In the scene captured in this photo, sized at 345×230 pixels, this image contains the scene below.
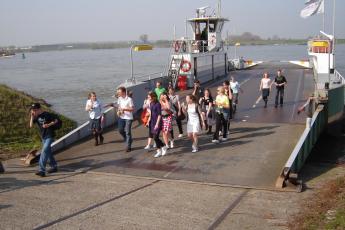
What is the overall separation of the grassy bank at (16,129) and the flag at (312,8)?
11668mm

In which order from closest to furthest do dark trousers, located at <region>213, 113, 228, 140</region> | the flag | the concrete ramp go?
the concrete ramp < dark trousers, located at <region>213, 113, 228, 140</region> < the flag

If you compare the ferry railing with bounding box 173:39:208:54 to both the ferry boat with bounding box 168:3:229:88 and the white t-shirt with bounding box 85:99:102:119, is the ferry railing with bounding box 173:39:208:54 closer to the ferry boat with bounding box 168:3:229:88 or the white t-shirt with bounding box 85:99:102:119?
the ferry boat with bounding box 168:3:229:88

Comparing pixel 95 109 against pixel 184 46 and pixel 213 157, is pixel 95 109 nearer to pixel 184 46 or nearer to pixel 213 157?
pixel 213 157

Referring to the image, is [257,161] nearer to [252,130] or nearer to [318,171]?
[318,171]

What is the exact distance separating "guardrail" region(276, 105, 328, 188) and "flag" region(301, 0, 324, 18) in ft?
23.5

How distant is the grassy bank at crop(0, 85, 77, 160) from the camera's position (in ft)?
40.8

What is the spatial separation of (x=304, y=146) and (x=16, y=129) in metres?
10.6

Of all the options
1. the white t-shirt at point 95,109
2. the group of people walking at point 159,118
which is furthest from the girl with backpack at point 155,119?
the white t-shirt at point 95,109

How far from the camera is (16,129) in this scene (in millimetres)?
15695

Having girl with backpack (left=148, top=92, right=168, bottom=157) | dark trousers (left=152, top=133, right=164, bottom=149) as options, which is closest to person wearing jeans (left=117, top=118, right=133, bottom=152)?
girl with backpack (left=148, top=92, right=168, bottom=157)

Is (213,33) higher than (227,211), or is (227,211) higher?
(213,33)

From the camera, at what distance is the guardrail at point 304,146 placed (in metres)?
7.99

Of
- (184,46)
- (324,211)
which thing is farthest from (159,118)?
(184,46)

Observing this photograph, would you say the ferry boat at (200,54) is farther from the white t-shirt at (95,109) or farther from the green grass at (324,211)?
the green grass at (324,211)
